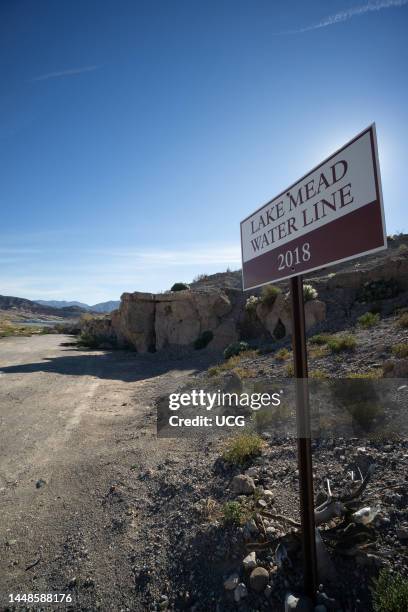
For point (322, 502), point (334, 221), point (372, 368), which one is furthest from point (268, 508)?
point (372, 368)

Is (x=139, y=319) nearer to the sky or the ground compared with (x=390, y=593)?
nearer to the sky

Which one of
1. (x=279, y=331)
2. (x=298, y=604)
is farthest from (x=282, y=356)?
(x=298, y=604)

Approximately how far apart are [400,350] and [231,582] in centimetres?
712

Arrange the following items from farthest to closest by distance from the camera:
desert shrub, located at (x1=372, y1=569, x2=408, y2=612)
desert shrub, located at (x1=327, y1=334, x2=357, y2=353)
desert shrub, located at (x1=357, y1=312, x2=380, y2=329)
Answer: desert shrub, located at (x1=357, y1=312, x2=380, y2=329) < desert shrub, located at (x1=327, y1=334, x2=357, y2=353) < desert shrub, located at (x1=372, y1=569, x2=408, y2=612)

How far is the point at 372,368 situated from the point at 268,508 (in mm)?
5378

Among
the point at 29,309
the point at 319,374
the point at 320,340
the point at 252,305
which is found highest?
the point at 29,309

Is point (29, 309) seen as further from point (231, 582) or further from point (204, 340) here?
point (231, 582)

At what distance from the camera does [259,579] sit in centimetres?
321

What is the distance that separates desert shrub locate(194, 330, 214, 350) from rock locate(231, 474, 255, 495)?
15832mm

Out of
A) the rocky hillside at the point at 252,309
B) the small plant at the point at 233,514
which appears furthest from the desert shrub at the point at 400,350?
the small plant at the point at 233,514

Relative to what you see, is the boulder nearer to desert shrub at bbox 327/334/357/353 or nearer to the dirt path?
the dirt path

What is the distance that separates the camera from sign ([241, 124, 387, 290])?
209 cm

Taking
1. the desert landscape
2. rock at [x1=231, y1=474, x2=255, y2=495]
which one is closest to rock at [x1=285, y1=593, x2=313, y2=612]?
the desert landscape

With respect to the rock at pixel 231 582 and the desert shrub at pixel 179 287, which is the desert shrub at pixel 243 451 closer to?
the rock at pixel 231 582
